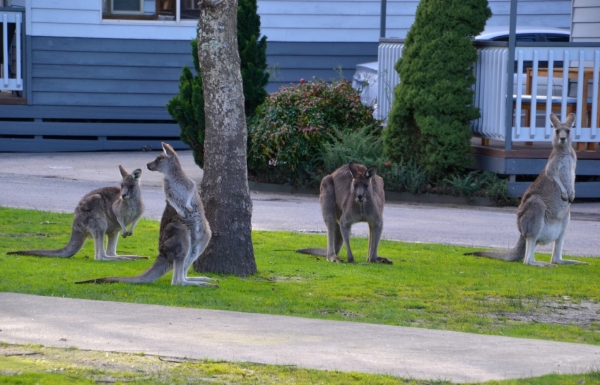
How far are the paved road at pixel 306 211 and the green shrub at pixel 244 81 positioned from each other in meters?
1.01

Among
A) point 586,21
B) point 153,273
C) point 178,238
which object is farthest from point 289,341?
point 586,21

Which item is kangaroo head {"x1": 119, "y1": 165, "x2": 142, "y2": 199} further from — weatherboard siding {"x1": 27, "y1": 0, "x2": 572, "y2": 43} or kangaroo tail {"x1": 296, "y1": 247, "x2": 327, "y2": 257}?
weatherboard siding {"x1": 27, "y1": 0, "x2": 572, "y2": 43}

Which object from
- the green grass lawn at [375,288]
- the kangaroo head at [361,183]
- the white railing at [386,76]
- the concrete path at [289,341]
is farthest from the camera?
the white railing at [386,76]

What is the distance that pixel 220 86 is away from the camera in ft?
31.3

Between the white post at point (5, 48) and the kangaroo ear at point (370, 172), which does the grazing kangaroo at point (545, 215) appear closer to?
the kangaroo ear at point (370, 172)

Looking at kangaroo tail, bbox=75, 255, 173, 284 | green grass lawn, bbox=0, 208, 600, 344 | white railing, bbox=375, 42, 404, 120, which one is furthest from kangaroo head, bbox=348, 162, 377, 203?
white railing, bbox=375, 42, 404, 120

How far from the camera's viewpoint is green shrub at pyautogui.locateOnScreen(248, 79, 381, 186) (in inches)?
661

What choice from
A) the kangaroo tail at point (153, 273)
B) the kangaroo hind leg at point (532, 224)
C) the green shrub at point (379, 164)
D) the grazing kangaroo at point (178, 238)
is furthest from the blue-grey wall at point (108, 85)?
the kangaroo tail at point (153, 273)

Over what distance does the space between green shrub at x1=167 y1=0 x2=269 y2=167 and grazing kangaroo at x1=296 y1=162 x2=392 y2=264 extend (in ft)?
21.6

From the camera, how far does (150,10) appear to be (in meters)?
21.4

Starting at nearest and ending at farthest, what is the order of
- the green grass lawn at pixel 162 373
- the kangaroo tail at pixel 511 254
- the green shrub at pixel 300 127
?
1. the green grass lawn at pixel 162 373
2. the kangaroo tail at pixel 511 254
3. the green shrub at pixel 300 127

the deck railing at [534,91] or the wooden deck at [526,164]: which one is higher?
the deck railing at [534,91]

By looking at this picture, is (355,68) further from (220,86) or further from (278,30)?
(220,86)

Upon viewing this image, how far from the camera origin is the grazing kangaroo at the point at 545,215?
10.8 m
